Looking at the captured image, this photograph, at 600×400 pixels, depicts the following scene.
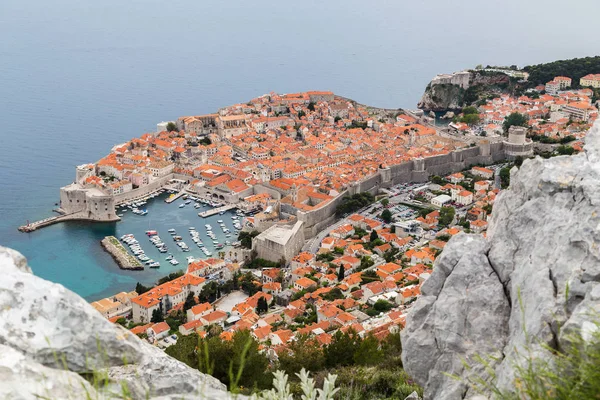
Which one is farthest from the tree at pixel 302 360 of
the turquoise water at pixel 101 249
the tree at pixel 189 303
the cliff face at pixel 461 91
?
the cliff face at pixel 461 91

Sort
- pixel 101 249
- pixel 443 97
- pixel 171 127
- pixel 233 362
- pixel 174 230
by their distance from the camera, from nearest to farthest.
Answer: pixel 233 362 → pixel 101 249 → pixel 174 230 → pixel 171 127 → pixel 443 97

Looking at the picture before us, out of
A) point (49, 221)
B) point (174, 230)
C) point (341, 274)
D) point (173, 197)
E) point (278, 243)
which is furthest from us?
point (173, 197)

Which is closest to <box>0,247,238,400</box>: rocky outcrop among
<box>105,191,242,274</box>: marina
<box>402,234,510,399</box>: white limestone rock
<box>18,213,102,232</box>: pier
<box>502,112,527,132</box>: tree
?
<box>402,234,510,399</box>: white limestone rock

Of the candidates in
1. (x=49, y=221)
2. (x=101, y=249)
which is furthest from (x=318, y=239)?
(x=49, y=221)

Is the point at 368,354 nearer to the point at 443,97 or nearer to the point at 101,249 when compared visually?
the point at 101,249

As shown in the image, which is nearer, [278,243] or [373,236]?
[278,243]

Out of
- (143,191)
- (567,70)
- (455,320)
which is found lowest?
(143,191)

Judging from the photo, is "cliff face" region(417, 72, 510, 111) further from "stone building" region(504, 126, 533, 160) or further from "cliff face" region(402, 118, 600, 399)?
"cliff face" region(402, 118, 600, 399)
